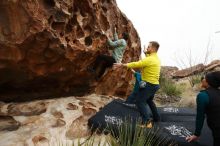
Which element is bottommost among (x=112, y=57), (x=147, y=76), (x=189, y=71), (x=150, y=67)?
(x=189, y=71)

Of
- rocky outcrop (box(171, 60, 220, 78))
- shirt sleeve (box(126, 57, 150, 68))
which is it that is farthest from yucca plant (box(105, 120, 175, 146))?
rocky outcrop (box(171, 60, 220, 78))

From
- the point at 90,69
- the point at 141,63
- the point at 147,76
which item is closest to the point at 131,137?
the point at 147,76

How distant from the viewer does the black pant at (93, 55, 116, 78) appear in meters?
8.09

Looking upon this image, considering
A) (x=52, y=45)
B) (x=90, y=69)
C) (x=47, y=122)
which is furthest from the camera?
(x=90, y=69)

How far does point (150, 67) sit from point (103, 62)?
4.76 ft

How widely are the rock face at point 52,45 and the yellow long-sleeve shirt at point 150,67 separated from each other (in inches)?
42.5

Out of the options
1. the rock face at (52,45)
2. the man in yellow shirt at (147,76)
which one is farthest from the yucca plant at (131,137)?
the rock face at (52,45)

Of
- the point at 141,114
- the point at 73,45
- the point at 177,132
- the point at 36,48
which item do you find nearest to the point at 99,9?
the point at 73,45

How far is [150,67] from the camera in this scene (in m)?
7.11

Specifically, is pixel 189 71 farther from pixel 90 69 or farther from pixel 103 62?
pixel 90 69

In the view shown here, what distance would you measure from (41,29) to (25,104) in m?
1.62

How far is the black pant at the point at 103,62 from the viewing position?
26.6ft

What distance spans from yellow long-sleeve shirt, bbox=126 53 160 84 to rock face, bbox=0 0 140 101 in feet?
3.54

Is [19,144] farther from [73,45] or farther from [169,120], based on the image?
[169,120]
